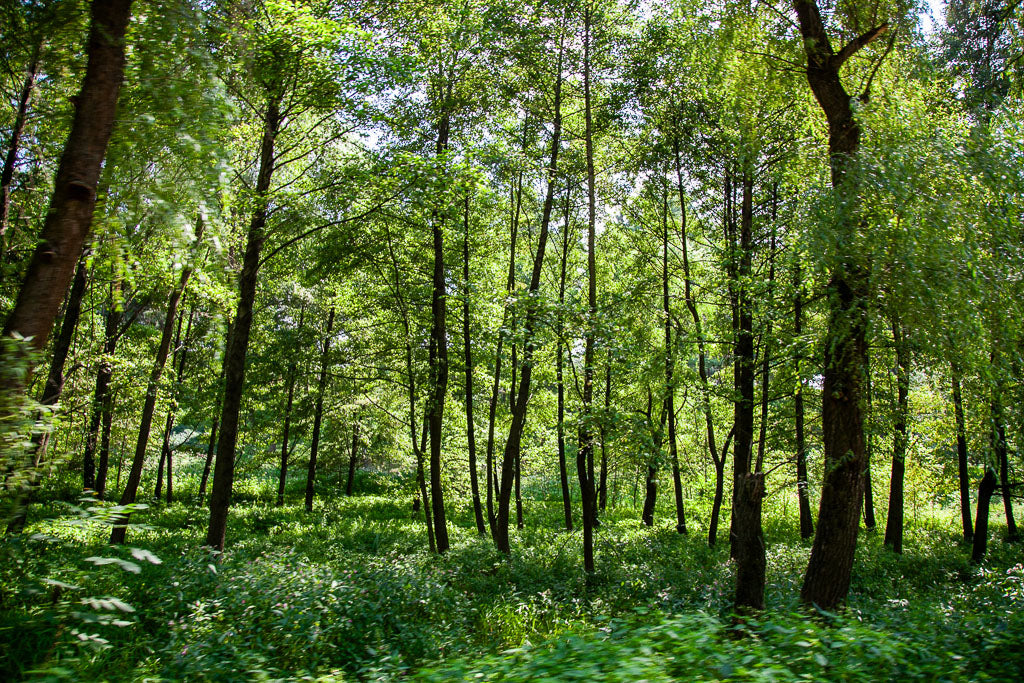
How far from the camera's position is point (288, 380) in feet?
68.4

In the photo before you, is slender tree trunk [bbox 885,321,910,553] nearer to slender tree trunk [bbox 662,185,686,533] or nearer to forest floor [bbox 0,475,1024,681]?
forest floor [bbox 0,475,1024,681]

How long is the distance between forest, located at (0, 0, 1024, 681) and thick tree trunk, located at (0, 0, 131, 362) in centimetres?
2

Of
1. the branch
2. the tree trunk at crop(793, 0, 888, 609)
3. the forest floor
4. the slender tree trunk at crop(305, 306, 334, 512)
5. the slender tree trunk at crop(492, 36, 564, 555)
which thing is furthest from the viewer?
the slender tree trunk at crop(305, 306, 334, 512)

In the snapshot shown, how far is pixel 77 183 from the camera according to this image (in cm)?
328

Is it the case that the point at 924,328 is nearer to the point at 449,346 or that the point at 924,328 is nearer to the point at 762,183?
the point at 762,183

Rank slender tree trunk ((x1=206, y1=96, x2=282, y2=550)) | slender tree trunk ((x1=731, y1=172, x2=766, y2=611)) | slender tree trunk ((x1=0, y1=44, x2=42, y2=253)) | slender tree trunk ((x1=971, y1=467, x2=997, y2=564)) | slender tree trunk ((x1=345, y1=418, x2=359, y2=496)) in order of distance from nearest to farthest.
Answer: slender tree trunk ((x1=0, y1=44, x2=42, y2=253)), slender tree trunk ((x1=731, y1=172, x2=766, y2=611)), slender tree trunk ((x1=206, y1=96, x2=282, y2=550)), slender tree trunk ((x1=971, y1=467, x2=997, y2=564)), slender tree trunk ((x1=345, y1=418, x2=359, y2=496))

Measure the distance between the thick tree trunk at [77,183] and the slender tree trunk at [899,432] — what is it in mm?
8480

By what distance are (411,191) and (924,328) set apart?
788 centimetres

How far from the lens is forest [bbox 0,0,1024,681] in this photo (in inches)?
144

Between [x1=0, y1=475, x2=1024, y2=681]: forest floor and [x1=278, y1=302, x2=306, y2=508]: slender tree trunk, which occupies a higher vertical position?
[x1=278, y1=302, x2=306, y2=508]: slender tree trunk

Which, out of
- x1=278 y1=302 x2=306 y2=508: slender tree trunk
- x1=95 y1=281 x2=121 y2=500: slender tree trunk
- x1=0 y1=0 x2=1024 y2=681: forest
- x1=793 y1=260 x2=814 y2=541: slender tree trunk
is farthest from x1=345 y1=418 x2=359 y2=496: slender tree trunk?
x1=793 y1=260 x2=814 y2=541: slender tree trunk

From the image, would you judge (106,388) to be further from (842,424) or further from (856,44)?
(856,44)

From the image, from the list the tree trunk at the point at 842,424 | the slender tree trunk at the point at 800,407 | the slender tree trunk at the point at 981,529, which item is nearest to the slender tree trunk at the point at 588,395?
the slender tree trunk at the point at 800,407

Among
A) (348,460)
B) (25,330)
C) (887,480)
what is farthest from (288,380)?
(887,480)
